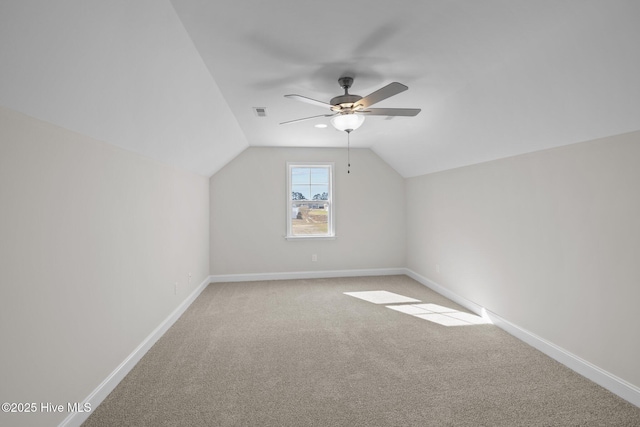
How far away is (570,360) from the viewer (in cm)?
262

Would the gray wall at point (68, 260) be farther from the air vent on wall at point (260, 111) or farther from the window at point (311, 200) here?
the window at point (311, 200)

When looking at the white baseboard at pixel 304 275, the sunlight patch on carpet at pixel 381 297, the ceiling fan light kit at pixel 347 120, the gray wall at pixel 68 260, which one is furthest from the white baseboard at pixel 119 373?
the ceiling fan light kit at pixel 347 120

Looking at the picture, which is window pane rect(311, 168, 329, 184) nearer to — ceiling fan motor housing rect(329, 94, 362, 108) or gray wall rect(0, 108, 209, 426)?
gray wall rect(0, 108, 209, 426)

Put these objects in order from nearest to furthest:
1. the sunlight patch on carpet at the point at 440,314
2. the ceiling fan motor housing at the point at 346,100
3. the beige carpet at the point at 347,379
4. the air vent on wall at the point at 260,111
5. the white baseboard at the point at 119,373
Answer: the white baseboard at the point at 119,373 → the beige carpet at the point at 347,379 → the ceiling fan motor housing at the point at 346,100 → the air vent on wall at the point at 260,111 → the sunlight patch on carpet at the point at 440,314

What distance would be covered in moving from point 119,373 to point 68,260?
3.56 feet

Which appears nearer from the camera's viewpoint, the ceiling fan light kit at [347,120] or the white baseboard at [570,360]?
the white baseboard at [570,360]

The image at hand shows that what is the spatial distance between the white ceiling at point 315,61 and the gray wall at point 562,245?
253 mm

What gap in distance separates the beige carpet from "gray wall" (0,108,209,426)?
0.42 metres

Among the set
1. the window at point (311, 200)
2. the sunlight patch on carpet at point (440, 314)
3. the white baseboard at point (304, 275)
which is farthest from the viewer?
the window at point (311, 200)

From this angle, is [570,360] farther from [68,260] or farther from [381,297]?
[68,260]

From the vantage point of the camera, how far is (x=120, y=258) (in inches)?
97.6

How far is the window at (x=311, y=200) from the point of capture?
5.86 m

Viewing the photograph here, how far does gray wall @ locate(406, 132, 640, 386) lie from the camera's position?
224cm

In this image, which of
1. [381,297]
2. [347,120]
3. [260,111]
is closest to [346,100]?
[347,120]
